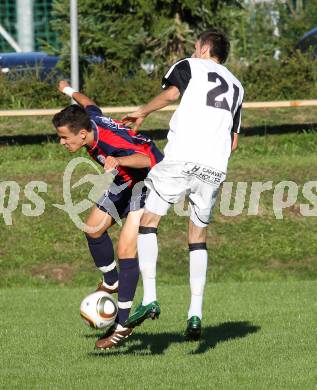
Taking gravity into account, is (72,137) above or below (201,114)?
below

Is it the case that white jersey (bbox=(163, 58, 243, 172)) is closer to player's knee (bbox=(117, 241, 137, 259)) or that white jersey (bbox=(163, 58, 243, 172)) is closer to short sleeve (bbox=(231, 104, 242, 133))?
short sleeve (bbox=(231, 104, 242, 133))

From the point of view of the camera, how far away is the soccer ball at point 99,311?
8.54 metres

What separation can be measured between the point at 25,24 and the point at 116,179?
20.5 m

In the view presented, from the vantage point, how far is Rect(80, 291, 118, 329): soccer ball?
8.54 m

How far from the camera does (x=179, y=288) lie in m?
13.9

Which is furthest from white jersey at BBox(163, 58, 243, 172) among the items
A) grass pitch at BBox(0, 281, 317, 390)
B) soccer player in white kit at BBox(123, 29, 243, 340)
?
grass pitch at BBox(0, 281, 317, 390)

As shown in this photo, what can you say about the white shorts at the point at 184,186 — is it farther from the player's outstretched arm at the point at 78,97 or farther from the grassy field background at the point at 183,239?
the grassy field background at the point at 183,239

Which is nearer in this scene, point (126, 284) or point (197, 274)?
point (197, 274)

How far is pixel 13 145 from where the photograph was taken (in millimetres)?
19078

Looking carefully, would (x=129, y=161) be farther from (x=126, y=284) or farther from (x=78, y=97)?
(x=78, y=97)

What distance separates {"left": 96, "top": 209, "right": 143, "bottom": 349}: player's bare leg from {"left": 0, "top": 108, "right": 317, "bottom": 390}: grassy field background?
185 millimetres

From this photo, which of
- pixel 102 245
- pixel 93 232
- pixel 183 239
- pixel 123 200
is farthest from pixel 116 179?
pixel 183 239

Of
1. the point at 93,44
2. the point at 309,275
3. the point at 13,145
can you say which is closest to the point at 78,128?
the point at 309,275

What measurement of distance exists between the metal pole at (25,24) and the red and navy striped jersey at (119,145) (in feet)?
66.3
